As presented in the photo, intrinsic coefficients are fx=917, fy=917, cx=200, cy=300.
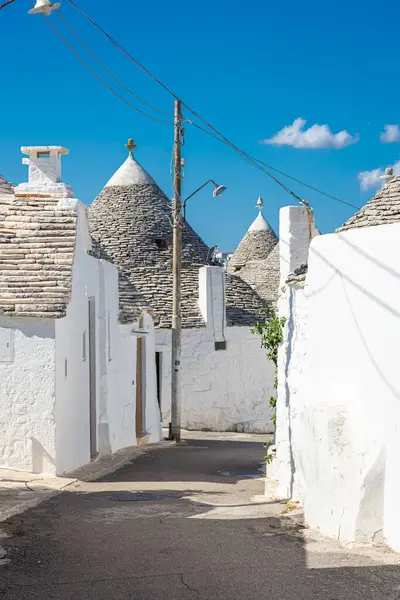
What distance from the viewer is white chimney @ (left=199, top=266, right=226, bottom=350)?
2625cm

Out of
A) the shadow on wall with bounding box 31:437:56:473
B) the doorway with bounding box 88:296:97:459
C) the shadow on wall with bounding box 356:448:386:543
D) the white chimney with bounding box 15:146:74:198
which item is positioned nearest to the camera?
the shadow on wall with bounding box 356:448:386:543

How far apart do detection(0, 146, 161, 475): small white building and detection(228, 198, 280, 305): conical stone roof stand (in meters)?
17.7

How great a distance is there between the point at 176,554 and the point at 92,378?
8960 mm

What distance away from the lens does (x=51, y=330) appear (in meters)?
12.7

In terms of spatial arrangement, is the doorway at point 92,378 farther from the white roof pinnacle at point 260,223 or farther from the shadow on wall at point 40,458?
the white roof pinnacle at point 260,223

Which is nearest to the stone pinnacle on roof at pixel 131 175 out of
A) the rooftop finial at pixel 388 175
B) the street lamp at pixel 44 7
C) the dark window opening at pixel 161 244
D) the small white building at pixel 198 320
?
the small white building at pixel 198 320

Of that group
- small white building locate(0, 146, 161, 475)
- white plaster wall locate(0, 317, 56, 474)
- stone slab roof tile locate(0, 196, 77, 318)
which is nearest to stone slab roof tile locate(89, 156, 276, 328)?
small white building locate(0, 146, 161, 475)

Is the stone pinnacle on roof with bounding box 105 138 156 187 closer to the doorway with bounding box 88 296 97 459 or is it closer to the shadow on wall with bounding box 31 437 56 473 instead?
the doorway with bounding box 88 296 97 459

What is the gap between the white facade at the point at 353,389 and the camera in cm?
713

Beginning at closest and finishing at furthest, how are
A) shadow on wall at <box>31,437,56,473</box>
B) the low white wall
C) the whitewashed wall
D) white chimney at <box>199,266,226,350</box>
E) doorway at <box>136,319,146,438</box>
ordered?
the whitewashed wall, shadow on wall at <box>31,437,56,473</box>, doorway at <box>136,319,146,438</box>, the low white wall, white chimney at <box>199,266,226,350</box>

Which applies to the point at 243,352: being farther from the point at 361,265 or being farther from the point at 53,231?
the point at 361,265

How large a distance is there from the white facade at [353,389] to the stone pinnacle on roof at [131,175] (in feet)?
68.2

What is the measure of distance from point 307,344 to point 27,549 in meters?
3.42

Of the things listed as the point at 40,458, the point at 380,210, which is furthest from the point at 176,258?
the point at 40,458
